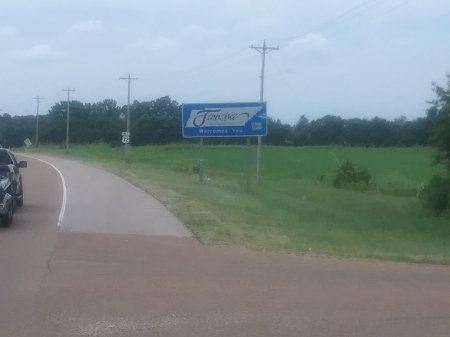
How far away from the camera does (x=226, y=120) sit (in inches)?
1446

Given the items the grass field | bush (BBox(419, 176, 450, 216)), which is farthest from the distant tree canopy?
bush (BBox(419, 176, 450, 216))

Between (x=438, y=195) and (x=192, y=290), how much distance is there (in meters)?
26.2

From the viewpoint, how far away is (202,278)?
12.5m

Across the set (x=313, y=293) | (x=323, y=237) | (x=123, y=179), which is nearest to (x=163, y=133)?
(x=123, y=179)

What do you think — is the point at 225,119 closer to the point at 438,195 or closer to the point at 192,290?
the point at 438,195

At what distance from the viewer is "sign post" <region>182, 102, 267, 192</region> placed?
36281 millimetres

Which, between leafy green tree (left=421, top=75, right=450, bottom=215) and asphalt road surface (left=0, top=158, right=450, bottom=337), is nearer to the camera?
asphalt road surface (left=0, top=158, right=450, bottom=337)

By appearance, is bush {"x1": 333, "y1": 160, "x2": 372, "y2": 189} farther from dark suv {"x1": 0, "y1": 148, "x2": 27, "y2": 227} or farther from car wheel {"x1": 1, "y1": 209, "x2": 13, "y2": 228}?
car wheel {"x1": 1, "y1": 209, "x2": 13, "y2": 228}

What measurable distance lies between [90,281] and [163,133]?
9690cm

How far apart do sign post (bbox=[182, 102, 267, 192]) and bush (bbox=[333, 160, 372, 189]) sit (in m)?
19.5

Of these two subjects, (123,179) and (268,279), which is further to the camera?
(123,179)

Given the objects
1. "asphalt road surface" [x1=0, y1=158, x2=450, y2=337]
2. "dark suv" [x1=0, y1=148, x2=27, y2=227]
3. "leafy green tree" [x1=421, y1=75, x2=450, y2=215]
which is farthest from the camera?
"leafy green tree" [x1=421, y1=75, x2=450, y2=215]

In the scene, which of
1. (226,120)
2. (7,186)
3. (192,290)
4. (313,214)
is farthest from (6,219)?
(226,120)

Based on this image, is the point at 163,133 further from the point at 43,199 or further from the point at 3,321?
the point at 3,321
